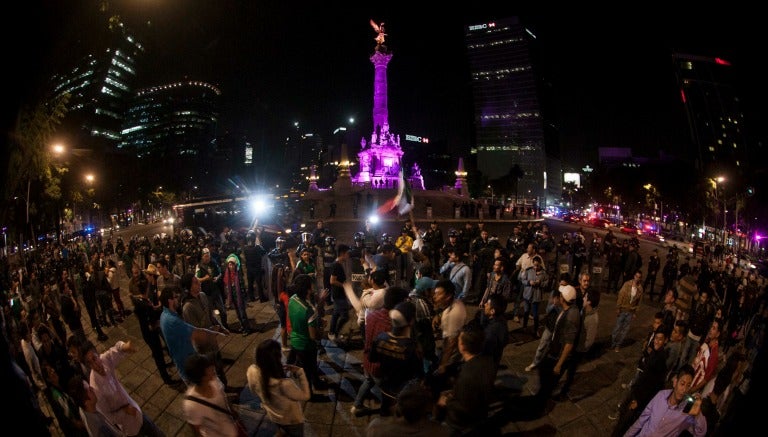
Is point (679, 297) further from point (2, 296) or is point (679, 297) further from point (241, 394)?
point (2, 296)

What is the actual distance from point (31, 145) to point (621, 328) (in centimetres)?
891

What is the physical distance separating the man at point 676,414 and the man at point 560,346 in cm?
144

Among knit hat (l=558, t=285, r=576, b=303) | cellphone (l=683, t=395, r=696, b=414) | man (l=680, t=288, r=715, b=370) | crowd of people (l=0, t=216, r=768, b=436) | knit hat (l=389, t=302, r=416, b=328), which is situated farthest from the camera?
knit hat (l=558, t=285, r=576, b=303)

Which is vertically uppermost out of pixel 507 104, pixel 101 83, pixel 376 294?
pixel 507 104

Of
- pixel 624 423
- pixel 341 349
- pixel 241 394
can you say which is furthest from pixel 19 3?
pixel 341 349

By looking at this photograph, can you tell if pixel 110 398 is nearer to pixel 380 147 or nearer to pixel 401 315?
pixel 401 315

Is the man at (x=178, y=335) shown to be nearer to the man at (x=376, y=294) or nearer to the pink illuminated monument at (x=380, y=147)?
the man at (x=376, y=294)

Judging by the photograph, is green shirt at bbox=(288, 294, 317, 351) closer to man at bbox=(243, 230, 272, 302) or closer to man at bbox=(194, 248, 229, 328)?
man at bbox=(194, 248, 229, 328)

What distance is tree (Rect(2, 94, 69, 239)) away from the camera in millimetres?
1812

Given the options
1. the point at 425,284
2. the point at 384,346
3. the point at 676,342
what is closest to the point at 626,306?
the point at 676,342

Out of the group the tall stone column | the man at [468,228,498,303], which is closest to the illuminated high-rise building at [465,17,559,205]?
the tall stone column

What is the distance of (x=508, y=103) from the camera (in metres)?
120

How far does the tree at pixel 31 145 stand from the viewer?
1.81 m

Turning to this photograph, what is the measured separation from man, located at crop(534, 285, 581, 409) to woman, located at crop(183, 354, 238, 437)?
14.0ft
